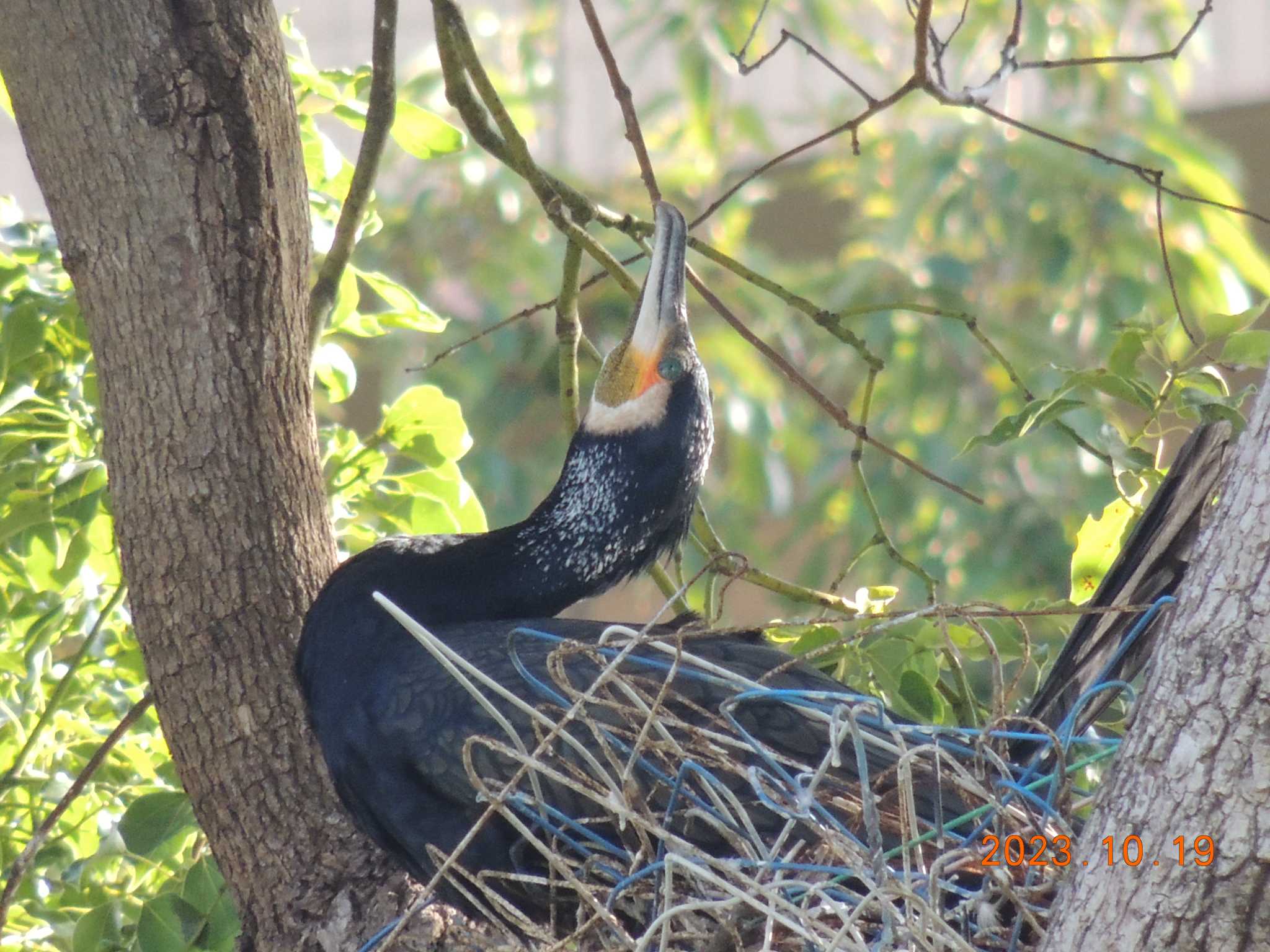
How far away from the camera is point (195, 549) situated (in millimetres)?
1514

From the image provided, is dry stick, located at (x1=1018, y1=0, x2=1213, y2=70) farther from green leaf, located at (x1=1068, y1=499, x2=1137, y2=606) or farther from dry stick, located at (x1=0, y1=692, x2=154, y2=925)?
dry stick, located at (x1=0, y1=692, x2=154, y2=925)

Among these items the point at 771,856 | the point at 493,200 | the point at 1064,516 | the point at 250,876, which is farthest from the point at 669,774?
the point at 493,200

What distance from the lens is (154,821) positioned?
166 centimetres

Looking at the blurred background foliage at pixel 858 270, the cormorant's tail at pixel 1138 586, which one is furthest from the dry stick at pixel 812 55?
the blurred background foliage at pixel 858 270

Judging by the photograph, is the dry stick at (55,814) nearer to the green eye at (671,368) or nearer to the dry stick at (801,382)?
the green eye at (671,368)

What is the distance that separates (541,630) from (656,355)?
394mm

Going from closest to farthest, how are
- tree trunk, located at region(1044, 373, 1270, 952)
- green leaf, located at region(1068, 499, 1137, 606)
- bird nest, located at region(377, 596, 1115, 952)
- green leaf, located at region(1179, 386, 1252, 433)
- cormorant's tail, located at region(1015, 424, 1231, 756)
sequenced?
1. tree trunk, located at region(1044, 373, 1270, 952)
2. bird nest, located at region(377, 596, 1115, 952)
3. cormorant's tail, located at region(1015, 424, 1231, 756)
4. green leaf, located at region(1179, 386, 1252, 433)
5. green leaf, located at region(1068, 499, 1137, 606)

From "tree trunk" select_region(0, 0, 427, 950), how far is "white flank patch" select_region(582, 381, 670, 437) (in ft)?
1.60

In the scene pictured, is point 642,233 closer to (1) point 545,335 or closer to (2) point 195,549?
(2) point 195,549

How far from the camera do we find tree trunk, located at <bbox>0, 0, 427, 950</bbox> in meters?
1.49

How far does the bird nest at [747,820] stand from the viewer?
1061 millimetres

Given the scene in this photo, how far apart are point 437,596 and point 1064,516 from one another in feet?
14.8

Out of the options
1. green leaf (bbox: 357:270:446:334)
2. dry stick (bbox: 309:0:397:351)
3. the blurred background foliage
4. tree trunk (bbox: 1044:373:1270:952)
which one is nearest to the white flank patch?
green leaf (bbox: 357:270:446:334)
